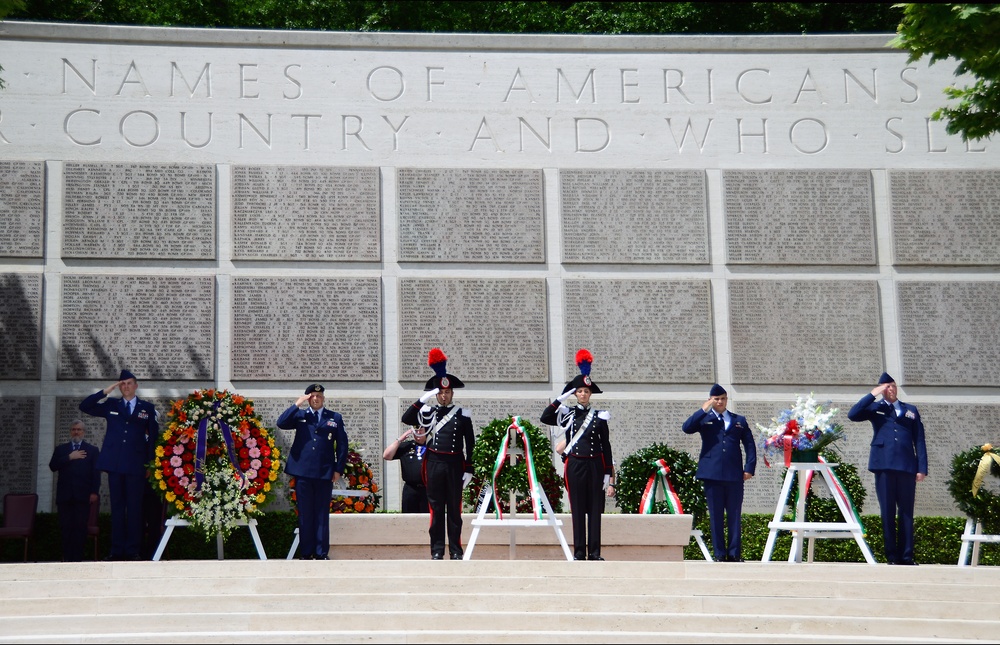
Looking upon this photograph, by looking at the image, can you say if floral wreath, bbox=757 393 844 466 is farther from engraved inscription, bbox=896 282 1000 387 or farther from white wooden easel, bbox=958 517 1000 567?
engraved inscription, bbox=896 282 1000 387

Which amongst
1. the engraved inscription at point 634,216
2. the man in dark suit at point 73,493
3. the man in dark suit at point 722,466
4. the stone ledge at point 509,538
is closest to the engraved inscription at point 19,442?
the man in dark suit at point 73,493

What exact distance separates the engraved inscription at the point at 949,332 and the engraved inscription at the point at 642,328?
2.56m

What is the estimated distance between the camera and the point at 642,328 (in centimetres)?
1522

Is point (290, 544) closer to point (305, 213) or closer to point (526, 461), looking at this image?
point (526, 461)

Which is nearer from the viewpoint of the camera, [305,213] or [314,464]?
[314,464]

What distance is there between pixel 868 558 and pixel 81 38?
1147 centimetres

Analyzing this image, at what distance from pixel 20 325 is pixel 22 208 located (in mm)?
1477

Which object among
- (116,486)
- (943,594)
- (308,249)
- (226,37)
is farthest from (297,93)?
(943,594)

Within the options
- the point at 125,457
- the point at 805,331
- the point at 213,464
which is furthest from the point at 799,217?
the point at 125,457

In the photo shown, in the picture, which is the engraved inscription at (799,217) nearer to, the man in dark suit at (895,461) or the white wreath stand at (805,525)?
the man in dark suit at (895,461)

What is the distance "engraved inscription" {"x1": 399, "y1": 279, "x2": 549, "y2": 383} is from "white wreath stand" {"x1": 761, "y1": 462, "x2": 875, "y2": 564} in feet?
13.6

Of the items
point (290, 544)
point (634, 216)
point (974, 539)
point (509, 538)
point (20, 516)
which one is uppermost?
point (634, 216)

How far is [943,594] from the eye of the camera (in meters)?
9.32

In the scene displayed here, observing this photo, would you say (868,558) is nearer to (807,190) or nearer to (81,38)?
(807,190)
